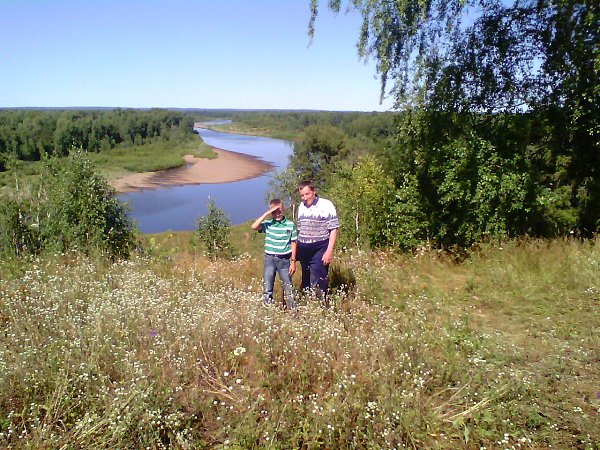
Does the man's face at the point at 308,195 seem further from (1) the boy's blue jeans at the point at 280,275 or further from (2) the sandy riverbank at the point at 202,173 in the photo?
(2) the sandy riverbank at the point at 202,173

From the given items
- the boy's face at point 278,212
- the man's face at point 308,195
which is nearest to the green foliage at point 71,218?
the boy's face at point 278,212

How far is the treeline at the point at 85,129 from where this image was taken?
80938mm

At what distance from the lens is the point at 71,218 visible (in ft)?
28.7

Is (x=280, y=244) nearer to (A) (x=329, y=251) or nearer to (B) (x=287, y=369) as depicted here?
(A) (x=329, y=251)

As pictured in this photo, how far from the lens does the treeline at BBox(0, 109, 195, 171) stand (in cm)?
8094

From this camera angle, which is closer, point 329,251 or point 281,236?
point 329,251

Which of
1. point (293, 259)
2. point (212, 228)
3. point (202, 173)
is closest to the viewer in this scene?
point (293, 259)

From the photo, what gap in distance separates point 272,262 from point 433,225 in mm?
4182

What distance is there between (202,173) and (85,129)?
132ft

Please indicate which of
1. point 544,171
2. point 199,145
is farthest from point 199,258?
point 199,145

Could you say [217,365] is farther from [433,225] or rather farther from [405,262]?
[433,225]

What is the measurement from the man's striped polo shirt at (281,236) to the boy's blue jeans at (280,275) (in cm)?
9

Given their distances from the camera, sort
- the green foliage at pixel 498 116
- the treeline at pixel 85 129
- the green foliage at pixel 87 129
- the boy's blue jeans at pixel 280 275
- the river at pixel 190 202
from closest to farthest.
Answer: the boy's blue jeans at pixel 280 275, the green foliage at pixel 498 116, the river at pixel 190 202, the treeline at pixel 85 129, the green foliage at pixel 87 129

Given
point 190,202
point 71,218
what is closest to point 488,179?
point 71,218
